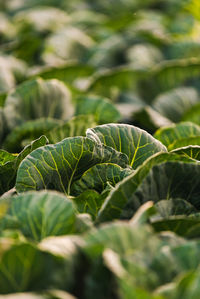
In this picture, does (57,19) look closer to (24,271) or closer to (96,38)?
(96,38)

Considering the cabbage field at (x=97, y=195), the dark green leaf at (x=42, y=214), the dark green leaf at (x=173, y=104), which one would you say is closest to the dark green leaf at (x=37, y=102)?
the cabbage field at (x=97, y=195)

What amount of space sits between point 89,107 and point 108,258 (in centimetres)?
116

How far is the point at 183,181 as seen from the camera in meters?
1.25

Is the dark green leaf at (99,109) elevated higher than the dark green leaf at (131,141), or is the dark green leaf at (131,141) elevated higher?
the dark green leaf at (131,141)

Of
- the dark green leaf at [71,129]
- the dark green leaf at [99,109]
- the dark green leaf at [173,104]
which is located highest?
the dark green leaf at [71,129]

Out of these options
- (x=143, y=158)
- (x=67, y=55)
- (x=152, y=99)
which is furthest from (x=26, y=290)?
(x=67, y=55)

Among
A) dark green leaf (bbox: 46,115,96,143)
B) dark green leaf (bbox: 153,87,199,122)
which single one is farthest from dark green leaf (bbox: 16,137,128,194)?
dark green leaf (bbox: 153,87,199,122)

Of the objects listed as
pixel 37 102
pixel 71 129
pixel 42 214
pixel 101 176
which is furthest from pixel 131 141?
pixel 37 102

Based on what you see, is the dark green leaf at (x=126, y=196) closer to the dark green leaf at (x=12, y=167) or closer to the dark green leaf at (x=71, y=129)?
the dark green leaf at (x=12, y=167)

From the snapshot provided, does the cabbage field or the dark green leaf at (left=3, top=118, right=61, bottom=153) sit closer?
the cabbage field

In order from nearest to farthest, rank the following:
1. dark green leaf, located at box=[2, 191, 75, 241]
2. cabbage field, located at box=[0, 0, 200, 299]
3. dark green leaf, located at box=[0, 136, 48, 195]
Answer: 1. cabbage field, located at box=[0, 0, 200, 299]
2. dark green leaf, located at box=[2, 191, 75, 241]
3. dark green leaf, located at box=[0, 136, 48, 195]

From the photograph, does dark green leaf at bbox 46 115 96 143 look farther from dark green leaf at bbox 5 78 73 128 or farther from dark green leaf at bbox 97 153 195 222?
dark green leaf at bbox 97 153 195 222

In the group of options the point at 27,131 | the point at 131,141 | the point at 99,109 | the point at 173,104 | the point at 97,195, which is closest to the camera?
the point at 97,195

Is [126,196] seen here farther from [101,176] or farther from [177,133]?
[177,133]
